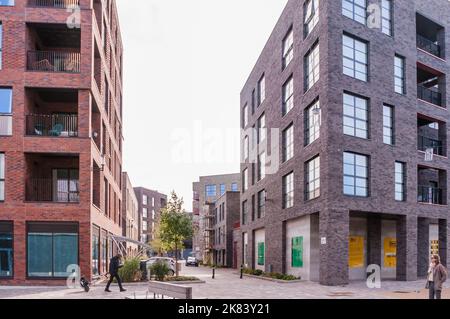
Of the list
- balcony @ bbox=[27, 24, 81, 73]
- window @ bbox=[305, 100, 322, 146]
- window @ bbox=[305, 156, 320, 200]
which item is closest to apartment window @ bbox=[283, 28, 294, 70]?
window @ bbox=[305, 100, 322, 146]

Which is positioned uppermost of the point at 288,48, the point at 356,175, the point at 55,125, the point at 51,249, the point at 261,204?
the point at 288,48

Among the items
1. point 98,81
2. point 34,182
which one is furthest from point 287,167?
Answer: point 34,182

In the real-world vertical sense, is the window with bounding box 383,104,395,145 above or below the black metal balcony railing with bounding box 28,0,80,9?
below

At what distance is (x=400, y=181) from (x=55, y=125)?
63.4ft

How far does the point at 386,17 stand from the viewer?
3030cm

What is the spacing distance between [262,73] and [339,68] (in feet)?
53.4

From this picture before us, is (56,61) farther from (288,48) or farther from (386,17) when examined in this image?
(386,17)

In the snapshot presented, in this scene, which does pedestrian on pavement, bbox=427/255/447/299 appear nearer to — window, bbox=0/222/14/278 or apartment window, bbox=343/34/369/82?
apartment window, bbox=343/34/369/82

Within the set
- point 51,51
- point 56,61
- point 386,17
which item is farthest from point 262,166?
point 51,51

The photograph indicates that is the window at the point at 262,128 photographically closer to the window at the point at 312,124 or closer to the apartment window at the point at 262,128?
the apartment window at the point at 262,128

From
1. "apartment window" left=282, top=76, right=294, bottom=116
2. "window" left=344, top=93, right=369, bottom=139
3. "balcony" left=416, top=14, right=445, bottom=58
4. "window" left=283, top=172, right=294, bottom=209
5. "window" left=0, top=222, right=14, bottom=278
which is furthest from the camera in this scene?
"balcony" left=416, top=14, right=445, bottom=58

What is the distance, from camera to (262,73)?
43250mm

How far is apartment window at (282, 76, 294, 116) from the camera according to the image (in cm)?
3394

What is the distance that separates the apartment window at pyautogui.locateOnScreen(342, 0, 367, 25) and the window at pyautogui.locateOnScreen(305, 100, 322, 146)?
502cm
